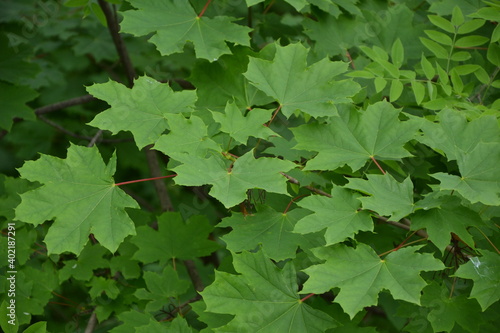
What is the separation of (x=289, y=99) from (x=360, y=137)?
0.99 feet

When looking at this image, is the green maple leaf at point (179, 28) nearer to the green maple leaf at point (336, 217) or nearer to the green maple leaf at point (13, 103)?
the green maple leaf at point (336, 217)

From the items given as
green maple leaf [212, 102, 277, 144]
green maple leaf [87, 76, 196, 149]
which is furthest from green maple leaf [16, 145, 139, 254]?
green maple leaf [212, 102, 277, 144]

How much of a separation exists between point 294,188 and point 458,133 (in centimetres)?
63

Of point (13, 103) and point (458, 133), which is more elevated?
point (458, 133)

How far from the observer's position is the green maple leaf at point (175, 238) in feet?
9.28

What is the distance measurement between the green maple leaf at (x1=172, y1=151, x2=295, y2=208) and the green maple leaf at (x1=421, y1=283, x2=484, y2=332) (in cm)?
77

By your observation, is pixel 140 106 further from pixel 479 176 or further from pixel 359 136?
pixel 479 176

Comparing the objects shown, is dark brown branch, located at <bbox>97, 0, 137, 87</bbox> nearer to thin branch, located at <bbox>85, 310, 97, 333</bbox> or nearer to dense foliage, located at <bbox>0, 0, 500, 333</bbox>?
dense foliage, located at <bbox>0, 0, 500, 333</bbox>

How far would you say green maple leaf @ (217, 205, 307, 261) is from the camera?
79.2 inches

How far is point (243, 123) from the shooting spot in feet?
6.61

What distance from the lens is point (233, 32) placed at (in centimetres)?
247

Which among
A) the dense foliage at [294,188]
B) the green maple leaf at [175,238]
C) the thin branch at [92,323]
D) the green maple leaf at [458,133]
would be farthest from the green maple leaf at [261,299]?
the thin branch at [92,323]

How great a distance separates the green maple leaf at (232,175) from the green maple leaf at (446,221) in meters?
0.45

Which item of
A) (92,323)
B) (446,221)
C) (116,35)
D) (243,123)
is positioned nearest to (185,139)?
(243,123)
